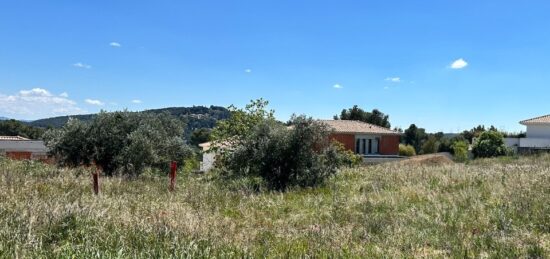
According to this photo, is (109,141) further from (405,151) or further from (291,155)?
(405,151)

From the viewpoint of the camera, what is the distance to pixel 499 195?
34.4 feet

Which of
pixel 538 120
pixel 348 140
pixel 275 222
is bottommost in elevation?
pixel 275 222

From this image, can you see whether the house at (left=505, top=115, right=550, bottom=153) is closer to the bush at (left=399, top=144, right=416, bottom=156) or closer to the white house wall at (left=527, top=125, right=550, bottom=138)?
the white house wall at (left=527, top=125, right=550, bottom=138)

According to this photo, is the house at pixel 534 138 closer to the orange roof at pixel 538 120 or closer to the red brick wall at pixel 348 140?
the orange roof at pixel 538 120

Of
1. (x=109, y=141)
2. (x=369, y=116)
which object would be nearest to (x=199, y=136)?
(x=369, y=116)

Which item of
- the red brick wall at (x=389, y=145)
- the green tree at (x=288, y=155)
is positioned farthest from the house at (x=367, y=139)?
the green tree at (x=288, y=155)

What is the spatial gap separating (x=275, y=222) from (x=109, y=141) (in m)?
12.9

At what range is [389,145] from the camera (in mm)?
53125

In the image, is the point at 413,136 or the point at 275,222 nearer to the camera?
the point at 275,222

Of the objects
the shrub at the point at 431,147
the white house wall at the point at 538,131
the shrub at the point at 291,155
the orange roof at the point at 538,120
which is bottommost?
the shrub at the point at 291,155

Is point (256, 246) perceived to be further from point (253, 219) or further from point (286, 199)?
point (286, 199)

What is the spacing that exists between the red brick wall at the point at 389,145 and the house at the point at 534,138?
10.9m

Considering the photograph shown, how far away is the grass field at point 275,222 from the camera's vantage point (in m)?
5.74

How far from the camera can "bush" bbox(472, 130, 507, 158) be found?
143ft
